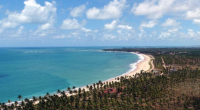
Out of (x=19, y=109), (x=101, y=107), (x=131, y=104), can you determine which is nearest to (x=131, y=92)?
(x=131, y=104)

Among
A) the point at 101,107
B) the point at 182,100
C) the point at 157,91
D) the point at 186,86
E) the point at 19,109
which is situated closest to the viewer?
the point at 19,109

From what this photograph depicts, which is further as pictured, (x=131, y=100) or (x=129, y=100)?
(x=131, y=100)

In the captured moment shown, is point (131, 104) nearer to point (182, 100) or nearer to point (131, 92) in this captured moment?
point (131, 92)

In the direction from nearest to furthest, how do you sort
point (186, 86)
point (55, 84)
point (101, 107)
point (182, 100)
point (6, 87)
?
point (101, 107), point (182, 100), point (186, 86), point (6, 87), point (55, 84)

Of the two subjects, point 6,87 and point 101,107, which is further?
point 6,87

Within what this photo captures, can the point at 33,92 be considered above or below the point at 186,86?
below

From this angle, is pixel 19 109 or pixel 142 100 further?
pixel 142 100

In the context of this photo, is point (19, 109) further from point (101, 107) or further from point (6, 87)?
point (6, 87)

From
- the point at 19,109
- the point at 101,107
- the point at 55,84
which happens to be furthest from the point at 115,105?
the point at 55,84

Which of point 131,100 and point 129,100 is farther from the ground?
point 129,100
